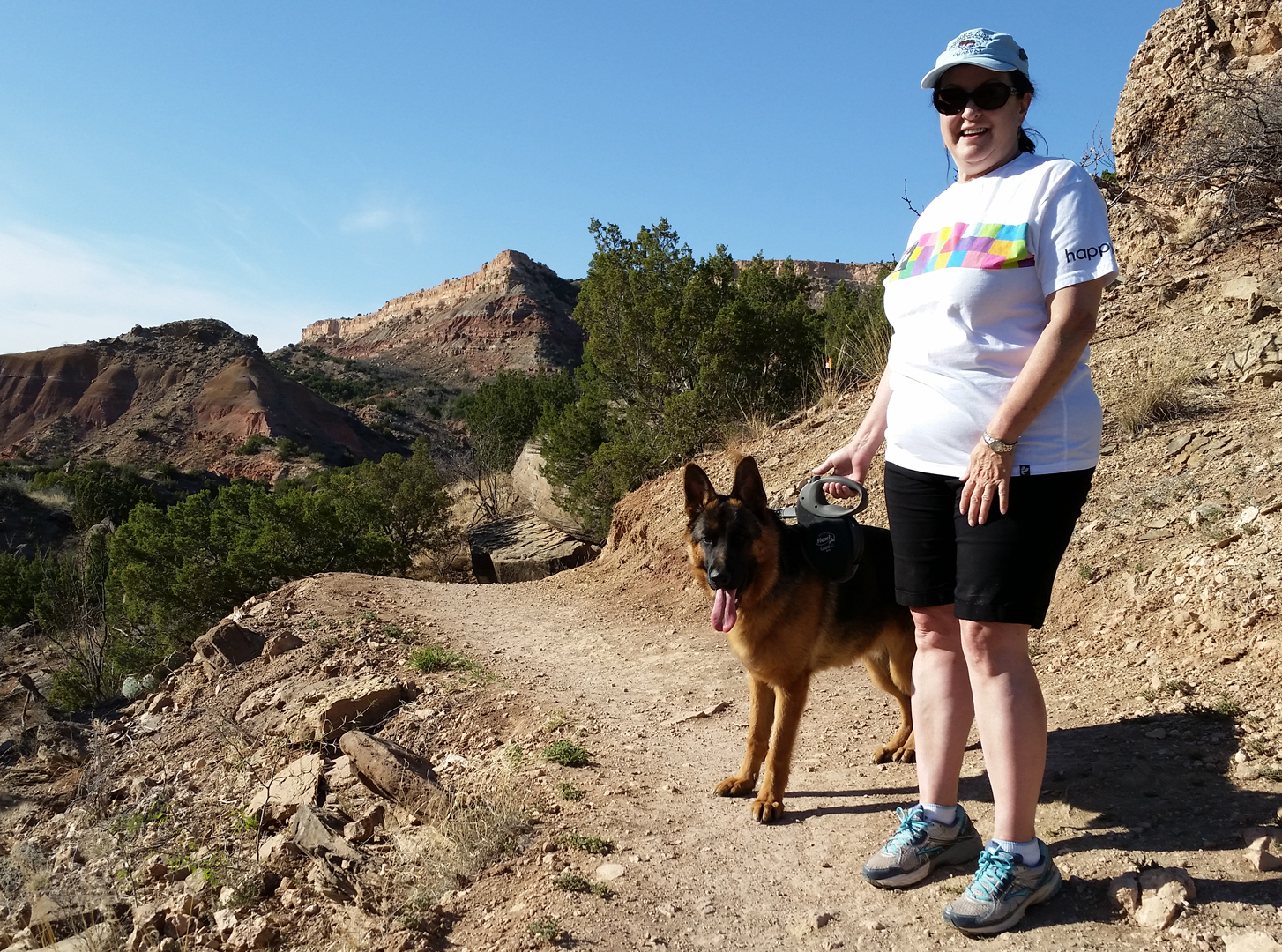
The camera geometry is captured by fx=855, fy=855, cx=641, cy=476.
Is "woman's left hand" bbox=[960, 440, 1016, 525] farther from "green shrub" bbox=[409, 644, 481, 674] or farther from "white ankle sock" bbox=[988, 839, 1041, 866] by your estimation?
"green shrub" bbox=[409, 644, 481, 674]

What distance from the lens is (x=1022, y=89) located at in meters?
2.60

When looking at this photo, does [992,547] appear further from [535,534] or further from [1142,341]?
[535,534]

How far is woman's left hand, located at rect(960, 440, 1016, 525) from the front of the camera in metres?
2.39

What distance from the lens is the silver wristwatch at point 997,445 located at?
2.38m

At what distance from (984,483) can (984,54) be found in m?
1.27

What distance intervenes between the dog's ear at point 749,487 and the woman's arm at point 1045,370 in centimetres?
156

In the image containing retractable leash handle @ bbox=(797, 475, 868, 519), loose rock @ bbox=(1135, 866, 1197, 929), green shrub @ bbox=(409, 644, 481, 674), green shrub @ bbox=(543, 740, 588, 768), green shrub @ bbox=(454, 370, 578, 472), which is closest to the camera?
loose rock @ bbox=(1135, 866, 1197, 929)

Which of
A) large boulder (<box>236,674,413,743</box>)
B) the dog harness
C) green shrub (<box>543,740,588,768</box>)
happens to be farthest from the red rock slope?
the dog harness

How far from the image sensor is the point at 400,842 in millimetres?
4312

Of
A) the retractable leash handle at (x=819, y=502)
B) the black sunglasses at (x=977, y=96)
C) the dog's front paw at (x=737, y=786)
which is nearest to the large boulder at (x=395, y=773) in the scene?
the dog's front paw at (x=737, y=786)

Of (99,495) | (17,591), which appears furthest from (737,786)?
(99,495)

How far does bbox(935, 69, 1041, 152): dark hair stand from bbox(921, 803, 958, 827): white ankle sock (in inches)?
85.4

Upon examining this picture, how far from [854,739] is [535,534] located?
37.2ft

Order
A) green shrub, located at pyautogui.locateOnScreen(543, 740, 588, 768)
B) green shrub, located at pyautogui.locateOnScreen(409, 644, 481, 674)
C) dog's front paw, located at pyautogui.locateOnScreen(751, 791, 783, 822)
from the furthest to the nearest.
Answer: green shrub, located at pyautogui.locateOnScreen(409, 644, 481, 674) → green shrub, located at pyautogui.locateOnScreen(543, 740, 588, 768) → dog's front paw, located at pyautogui.locateOnScreen(751, 791, 783, 822)
